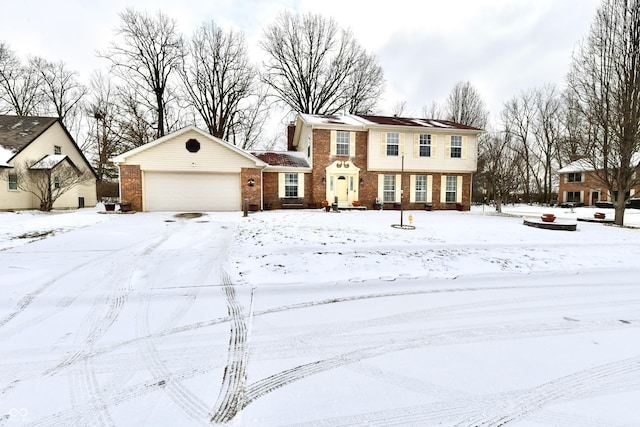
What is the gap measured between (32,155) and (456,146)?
24.9 m

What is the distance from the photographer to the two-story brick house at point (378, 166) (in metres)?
17.3

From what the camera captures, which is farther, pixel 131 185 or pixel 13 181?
pixel 13 181

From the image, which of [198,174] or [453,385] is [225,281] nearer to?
[453,385]

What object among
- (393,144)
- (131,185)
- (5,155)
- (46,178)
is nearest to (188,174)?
(131,185)

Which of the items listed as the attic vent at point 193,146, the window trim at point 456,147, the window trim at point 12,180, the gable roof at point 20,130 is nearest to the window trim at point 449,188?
the window trim at point 456,147

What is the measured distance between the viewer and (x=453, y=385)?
2.38m

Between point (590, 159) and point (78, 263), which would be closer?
point (78, 263)

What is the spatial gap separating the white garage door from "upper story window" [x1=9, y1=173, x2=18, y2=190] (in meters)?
7.15

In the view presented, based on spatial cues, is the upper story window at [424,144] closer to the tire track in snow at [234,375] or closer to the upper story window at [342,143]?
the upper story window at [342,143]

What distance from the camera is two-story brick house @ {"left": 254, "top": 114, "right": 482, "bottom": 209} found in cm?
1734

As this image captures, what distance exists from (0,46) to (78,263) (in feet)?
105

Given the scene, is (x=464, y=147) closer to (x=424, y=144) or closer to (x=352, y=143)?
(x=424, y=144)

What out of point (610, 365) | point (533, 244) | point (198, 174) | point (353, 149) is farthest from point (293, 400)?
point (353, 149)

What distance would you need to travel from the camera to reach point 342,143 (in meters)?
17.7
